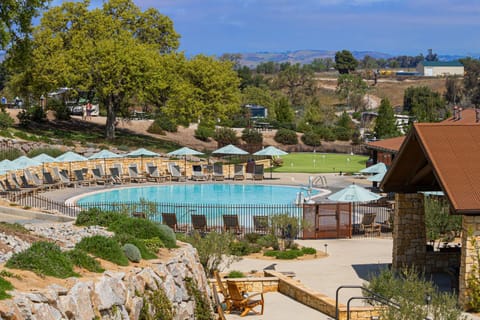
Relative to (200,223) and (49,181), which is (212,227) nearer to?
(200,223)

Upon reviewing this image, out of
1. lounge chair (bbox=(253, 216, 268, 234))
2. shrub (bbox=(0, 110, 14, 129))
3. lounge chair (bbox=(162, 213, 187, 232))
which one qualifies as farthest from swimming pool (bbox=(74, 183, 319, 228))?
shrub (bbox=(0, 110, 14, 129))

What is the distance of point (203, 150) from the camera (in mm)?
62094

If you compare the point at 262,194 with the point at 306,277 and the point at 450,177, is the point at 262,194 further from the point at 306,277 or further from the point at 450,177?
the point at 450,177

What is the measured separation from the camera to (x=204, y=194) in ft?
138

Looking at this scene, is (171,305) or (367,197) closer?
(171,305)

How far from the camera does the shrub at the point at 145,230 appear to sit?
59.5 ft

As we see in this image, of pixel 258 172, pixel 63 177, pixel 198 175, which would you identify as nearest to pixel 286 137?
pixel 258 172

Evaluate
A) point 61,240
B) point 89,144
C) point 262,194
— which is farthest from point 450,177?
point 89,144

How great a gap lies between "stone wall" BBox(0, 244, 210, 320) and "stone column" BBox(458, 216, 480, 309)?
18.2 feet

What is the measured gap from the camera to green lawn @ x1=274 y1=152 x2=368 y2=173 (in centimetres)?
5350

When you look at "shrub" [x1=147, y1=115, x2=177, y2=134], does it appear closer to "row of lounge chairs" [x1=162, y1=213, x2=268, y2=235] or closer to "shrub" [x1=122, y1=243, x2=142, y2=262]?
"row of lounge chairs" [x1=162, y1=213, x2=268, y2=235]

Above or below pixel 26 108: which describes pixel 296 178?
below

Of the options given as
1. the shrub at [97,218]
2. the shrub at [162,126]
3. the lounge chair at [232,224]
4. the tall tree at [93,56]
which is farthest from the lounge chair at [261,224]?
the shrub at [162,126]

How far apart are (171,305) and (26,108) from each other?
51165mm
